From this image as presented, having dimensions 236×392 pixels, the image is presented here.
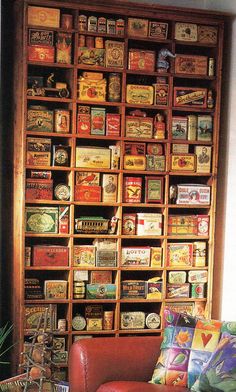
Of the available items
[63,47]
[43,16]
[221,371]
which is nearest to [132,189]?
[63,47]

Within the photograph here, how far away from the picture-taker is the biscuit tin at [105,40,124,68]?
4.12 metres

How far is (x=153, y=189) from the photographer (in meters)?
4.29

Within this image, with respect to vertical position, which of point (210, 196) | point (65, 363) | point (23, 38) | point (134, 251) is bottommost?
point (65, 363)

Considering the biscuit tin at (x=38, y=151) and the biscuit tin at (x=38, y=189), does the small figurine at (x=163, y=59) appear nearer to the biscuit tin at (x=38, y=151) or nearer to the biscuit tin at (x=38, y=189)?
the biscuit tin at (x=38, y=151)

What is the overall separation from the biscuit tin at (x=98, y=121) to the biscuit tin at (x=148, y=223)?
64 cm

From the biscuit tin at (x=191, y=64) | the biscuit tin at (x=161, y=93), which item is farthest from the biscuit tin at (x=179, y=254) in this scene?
the biscuit tin at (x=191, y=64)

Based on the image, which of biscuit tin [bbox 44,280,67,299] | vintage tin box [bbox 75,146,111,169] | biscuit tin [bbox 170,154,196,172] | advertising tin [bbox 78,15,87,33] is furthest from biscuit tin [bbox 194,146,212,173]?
biscuit tin [bbox 44,280,67,299]

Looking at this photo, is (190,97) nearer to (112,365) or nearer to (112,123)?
(112,123)

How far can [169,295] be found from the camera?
4.35m

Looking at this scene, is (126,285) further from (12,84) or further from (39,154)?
(12,84)

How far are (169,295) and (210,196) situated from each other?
2.46 feet

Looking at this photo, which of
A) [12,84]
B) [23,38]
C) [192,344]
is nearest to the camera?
[192,344]

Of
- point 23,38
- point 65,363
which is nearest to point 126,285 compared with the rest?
point 65,363

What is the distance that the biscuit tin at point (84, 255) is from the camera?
416 centimetres
